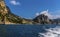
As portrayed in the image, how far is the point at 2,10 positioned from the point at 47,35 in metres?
142

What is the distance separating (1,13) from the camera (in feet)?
558

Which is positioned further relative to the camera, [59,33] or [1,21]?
[1,21]

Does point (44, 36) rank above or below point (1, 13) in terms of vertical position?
below

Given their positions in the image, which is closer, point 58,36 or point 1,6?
point 58,36

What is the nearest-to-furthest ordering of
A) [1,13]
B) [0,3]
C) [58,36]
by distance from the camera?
1. [58,36]
2. [0,3]
3. [1,13]

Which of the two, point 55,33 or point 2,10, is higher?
point 2,10

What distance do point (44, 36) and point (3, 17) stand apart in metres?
144

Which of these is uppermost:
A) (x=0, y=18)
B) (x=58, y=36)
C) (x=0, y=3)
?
(x=0, y=3)

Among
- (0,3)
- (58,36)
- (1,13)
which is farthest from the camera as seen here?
(1,13)

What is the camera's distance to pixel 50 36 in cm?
2748

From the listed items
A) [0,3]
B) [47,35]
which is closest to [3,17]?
[0,3]

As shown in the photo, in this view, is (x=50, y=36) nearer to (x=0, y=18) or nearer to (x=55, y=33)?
(x=55, y=33)

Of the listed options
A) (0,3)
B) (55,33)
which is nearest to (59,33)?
(55,33)

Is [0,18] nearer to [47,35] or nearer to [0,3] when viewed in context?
[0,3]
